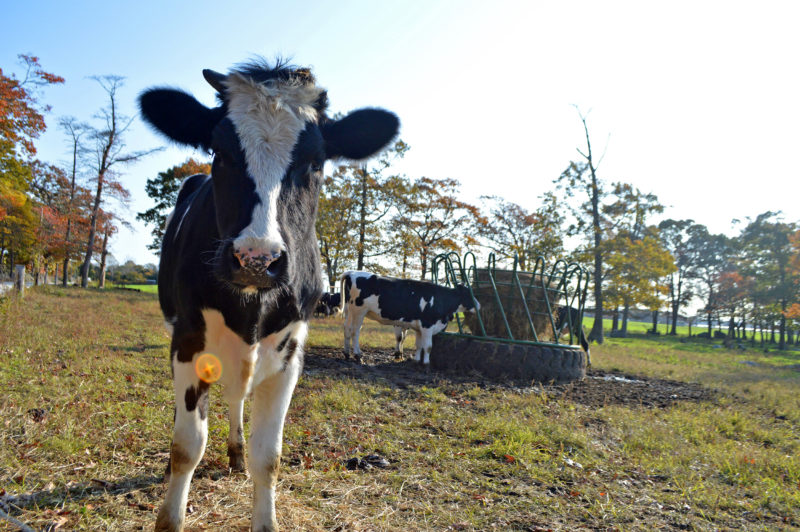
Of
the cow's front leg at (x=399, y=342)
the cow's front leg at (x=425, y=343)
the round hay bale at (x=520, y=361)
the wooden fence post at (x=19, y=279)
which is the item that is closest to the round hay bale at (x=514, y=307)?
the cow's front leg at (x=425, y=343)

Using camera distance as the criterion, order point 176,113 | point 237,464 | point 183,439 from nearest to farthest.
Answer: point 183,439, point 176,113, point 237,464

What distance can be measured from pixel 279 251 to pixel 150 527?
1842 millimetres

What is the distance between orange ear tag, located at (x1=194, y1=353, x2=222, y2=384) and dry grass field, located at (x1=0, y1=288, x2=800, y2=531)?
0.89 meters

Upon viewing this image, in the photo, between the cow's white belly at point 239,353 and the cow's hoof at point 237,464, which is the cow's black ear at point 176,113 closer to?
the cow's white belly at point 239,353

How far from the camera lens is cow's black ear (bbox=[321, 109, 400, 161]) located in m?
3.09

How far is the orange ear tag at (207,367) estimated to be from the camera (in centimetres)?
250

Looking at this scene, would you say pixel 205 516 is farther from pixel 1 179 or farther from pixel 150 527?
pixel 1 179

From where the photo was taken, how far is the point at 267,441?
261cm

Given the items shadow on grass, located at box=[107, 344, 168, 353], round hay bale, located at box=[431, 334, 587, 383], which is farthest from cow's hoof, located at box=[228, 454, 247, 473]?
round hay bale, located at box=[431, 334, 587, 383]

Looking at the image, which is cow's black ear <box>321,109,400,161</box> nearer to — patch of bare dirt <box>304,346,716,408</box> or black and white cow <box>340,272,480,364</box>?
patch of bare dirt <box>304,346,716,408</box>

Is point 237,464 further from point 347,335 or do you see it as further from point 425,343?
point 425,343

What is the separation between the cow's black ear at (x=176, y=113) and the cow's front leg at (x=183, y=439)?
1.37m

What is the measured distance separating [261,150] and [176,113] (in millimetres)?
942

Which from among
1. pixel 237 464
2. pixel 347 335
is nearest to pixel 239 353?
pixel 237 464
